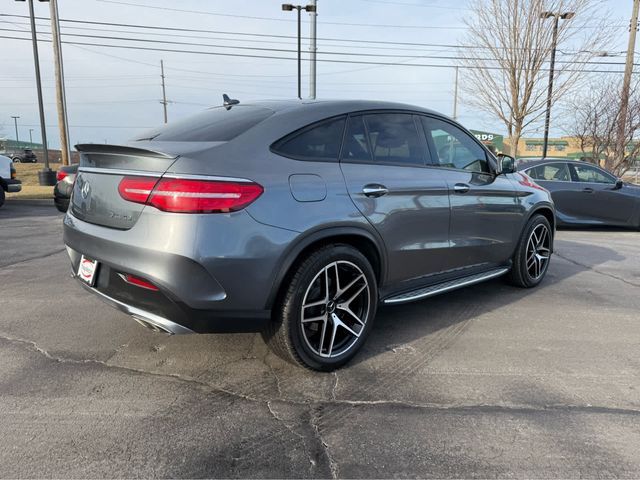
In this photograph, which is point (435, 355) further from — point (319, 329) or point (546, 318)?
point (546, 318)

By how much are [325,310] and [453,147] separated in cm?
203

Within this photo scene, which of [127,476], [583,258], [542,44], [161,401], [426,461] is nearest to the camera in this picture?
[127,476]

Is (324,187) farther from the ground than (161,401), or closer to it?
farther from the ground

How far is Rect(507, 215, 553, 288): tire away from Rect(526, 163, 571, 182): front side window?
4453 mm

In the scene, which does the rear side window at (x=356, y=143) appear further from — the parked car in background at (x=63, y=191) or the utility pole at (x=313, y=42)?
the utility pole at (x=313, y=42)

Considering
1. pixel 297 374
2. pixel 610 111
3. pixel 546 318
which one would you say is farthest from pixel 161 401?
pixel 610 111

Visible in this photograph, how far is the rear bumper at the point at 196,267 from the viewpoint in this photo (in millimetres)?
2406

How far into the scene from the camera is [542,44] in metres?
14.8

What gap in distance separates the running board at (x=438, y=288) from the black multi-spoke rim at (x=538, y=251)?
2.43 ft

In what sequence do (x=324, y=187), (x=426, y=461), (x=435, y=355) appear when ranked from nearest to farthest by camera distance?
(x=426, y=461) → (x=324, y=187) → (x=435, y=355)

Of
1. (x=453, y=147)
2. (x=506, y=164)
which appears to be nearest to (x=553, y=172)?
(x=506, y=164)

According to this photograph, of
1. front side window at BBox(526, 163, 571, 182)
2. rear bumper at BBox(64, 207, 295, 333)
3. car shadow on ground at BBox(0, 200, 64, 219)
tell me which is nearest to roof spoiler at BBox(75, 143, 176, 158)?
rear bumper at BBox(64, 207, 295, 333)

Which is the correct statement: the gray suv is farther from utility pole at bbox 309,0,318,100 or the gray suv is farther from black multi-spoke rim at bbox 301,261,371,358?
utility pole at bbox 309,0,318,100

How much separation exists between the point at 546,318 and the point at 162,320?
332 centimetres
